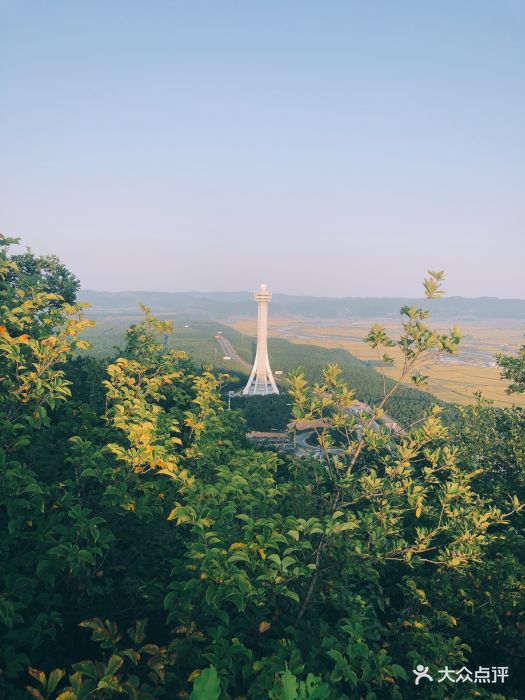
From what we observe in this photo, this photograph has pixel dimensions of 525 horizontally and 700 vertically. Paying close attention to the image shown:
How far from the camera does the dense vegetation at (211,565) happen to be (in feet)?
13.8

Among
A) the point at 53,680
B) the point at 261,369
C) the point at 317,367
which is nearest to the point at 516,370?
the point at 53,680

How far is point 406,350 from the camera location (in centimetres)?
620

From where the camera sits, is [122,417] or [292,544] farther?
[122,417]

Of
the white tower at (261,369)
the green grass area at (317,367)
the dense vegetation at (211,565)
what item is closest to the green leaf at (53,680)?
the dense vegetation at (211,565)

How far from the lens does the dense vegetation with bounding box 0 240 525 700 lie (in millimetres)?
4207

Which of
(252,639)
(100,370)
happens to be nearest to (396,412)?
(100,370)

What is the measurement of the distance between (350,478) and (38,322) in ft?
20.0

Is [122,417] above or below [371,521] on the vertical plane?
above

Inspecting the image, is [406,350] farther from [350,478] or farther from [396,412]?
[396,412]

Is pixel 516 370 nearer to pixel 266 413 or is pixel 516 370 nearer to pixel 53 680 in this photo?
pixel 53 680

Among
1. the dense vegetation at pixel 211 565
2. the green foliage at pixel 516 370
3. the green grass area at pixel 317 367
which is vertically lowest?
the green grass area at pixel 317 367

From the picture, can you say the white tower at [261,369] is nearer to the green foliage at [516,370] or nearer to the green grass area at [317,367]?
the green grass area at [317,367]

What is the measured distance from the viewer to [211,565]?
4730 mm

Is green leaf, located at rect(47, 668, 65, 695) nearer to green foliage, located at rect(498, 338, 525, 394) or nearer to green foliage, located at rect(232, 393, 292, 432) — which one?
green foliage, located at rect(498, 338, 525, 394)
